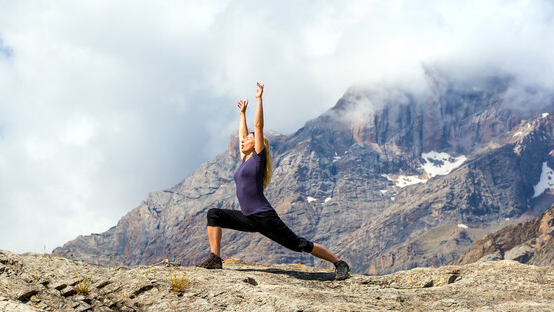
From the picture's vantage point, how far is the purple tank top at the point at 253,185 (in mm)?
10086

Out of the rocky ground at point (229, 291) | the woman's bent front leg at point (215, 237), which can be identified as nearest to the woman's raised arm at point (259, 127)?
the woman's bent front leg at point (215, 237)

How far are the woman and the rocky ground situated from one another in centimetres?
83

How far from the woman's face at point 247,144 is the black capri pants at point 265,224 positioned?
121cm

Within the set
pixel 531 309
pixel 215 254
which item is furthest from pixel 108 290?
pixel 531 309

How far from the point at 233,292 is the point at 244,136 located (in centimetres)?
433

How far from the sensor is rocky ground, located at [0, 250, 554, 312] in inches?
267

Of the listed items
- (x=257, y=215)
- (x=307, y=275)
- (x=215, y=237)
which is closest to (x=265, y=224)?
(x=257, y=215)

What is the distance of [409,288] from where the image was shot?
8.92m

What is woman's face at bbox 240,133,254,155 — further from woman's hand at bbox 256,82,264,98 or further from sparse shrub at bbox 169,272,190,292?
sparse shrub at bbox 169,272,190,292

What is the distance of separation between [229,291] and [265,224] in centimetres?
247

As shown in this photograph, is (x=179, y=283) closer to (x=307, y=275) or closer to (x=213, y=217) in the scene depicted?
(x=213, y=217)

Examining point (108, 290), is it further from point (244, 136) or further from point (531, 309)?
point (531, 309)

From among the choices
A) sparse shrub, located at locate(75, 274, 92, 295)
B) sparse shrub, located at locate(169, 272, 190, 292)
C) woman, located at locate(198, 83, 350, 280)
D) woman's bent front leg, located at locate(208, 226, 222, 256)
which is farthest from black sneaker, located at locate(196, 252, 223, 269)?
sparse shrub, located at locate(75, 274, 92, 295)

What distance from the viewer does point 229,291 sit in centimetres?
750
